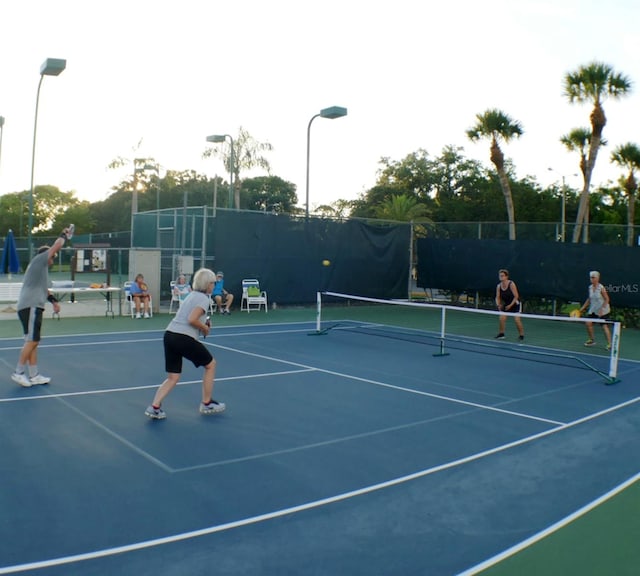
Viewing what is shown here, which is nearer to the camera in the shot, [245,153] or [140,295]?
[140,295]

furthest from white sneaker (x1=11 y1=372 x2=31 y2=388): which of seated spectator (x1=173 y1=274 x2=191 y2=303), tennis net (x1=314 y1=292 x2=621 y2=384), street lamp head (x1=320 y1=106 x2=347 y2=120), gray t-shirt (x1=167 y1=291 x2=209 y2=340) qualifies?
street lamp head (x1=320 y1=106 x2=347 y2=120)

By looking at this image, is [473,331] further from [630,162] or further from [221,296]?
[630,162]

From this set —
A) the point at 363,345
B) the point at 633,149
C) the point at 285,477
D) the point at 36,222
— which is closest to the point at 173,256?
the point at 363,345

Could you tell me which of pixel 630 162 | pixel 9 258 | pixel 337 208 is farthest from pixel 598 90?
pixel 337 208

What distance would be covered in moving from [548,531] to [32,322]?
579cm

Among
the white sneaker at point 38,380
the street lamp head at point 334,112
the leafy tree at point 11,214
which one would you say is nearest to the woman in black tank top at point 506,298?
the street lamp head at point 334,112

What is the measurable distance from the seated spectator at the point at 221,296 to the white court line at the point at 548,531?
12673mm

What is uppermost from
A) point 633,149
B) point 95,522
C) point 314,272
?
point 633,149

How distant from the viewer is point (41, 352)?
10.4 metres

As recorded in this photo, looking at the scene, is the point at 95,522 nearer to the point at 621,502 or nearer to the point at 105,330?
the point at 621,502

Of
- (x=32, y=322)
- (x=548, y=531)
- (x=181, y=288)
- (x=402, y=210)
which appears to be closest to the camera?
(x=548, y=531)

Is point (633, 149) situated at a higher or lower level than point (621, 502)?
higher

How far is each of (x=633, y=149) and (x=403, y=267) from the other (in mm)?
13904

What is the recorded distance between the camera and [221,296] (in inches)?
672
